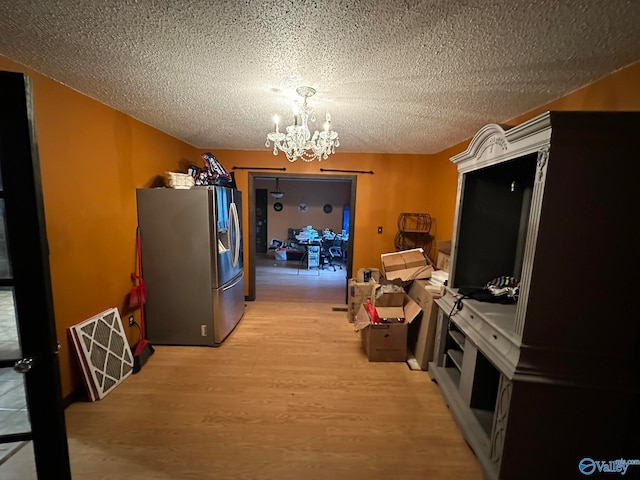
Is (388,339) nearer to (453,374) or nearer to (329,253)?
(453,374)

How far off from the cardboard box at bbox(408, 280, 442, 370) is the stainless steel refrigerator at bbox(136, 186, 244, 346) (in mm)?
2066

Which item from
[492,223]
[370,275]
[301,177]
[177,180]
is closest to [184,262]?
[177,180]

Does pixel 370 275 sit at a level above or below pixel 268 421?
above

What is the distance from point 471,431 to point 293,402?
122 centimetres

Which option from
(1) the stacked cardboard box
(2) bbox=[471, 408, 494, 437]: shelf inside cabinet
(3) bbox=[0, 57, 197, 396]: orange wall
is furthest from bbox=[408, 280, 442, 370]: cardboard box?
(3) bbox=[0, 57, 197, 396]: orange wall

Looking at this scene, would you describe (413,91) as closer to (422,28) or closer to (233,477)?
(422,28)

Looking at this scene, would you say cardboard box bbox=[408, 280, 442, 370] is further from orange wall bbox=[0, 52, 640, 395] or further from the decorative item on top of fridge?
the decorative item on top of fridge

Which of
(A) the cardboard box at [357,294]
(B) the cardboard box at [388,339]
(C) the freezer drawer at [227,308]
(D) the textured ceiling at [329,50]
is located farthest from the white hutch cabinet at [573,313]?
(C) the freezer drawer at [227,308]

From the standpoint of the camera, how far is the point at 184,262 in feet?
8.69

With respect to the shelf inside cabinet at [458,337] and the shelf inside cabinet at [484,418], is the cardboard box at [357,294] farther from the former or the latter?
the shelf inside cabinet at [484,418]

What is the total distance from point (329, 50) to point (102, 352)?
2709mm

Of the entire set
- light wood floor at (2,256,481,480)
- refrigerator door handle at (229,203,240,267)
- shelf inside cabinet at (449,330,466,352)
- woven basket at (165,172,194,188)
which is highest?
woven basket at (165,172,194,188)

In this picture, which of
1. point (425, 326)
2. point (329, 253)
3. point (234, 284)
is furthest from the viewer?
point (329, 253)

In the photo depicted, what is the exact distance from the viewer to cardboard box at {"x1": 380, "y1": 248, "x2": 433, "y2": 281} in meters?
2.96
